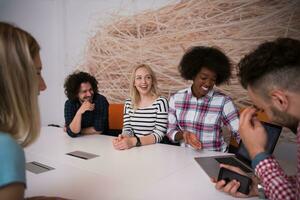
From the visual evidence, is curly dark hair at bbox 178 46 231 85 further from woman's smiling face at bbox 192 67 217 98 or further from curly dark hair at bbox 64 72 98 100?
curly dark hair at bbox 64 72 98 100

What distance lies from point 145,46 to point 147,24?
0.27 metres

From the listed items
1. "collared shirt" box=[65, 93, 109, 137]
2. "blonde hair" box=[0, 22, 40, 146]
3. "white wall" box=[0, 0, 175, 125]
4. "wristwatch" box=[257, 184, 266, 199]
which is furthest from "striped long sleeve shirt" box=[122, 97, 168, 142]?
"white wall" box=[0, 0, 175, 125]

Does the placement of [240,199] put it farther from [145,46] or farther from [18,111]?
[145,46]

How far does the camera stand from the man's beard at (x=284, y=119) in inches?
35.0

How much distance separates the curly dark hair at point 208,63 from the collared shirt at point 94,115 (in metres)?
0.81

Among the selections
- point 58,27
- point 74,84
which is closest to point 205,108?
point 74,84

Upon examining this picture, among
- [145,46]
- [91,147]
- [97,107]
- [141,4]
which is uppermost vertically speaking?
[141,4]

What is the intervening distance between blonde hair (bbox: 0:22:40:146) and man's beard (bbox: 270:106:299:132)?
2.44 feet

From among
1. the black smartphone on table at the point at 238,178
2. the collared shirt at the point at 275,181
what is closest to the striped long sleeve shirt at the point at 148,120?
the black smartphone on table at the point at 238,178

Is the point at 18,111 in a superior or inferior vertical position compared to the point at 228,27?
inferior

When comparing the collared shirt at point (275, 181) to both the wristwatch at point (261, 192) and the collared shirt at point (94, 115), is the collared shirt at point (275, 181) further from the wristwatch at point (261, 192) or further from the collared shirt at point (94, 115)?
the collared shirt at point (94, 115)

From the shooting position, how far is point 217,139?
6.61 ft

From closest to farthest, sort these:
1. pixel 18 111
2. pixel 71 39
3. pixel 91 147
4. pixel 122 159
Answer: pixel 18 111 < pixel 122 159 < pixel 91 147 < pixel 71 39

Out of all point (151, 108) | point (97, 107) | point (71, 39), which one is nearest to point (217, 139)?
point (151, 108)
